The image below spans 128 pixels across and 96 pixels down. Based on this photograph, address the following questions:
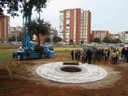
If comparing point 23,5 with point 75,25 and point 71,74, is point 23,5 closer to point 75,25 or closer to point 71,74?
point 71,74

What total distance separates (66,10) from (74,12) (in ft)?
19.2

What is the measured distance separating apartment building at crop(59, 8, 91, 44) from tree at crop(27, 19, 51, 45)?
89.8m

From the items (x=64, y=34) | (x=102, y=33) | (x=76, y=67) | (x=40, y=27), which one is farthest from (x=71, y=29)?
(x=76, y=67)

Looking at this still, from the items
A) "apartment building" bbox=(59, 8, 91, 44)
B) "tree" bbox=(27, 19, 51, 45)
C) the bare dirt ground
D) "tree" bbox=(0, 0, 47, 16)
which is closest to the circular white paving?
the bare dirt ground

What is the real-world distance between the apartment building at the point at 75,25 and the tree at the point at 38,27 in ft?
295

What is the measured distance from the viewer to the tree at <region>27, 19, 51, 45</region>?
28969mm

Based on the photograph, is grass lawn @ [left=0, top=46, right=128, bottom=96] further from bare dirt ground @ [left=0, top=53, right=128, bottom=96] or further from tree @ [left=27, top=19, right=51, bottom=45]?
tree @ [left=27, top=19, right=51, bottom=45]

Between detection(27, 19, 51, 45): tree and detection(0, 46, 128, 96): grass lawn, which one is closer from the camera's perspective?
detection(0, 46, 128, 96): grass lawn

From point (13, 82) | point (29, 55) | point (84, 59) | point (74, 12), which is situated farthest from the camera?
point (74, 12)

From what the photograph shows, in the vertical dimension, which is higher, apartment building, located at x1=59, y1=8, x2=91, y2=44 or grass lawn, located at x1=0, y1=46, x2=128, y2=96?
apartment building, located at x1=59, y1=8, x2=91, y2=44

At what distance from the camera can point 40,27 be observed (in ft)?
98.4

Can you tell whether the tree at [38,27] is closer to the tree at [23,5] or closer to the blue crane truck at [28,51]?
the blue crane truck at [28,51]

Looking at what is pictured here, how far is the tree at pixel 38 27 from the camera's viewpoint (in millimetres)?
28969

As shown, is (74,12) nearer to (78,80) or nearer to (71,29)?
(71,29)
